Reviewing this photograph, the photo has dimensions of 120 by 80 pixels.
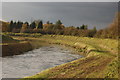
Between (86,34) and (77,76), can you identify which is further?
(86,34)

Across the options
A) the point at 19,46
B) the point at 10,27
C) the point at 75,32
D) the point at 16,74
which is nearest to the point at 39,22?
the point at 10,27

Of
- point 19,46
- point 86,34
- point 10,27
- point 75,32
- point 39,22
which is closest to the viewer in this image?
point 19,46

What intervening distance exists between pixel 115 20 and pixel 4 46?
25822mm

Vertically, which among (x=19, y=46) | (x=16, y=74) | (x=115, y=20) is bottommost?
(x=16, y=74)

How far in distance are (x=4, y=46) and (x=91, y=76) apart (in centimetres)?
2112

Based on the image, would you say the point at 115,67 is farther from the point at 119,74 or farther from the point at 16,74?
the point at 16,74

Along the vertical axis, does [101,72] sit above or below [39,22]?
below

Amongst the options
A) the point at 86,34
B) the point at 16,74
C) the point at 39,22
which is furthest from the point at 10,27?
the point at 16,74

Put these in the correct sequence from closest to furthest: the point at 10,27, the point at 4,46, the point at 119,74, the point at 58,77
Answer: the point at 58,77 < the point at 119,74 < the point at 4,46 < the point at 10,27

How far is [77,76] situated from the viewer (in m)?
16.7

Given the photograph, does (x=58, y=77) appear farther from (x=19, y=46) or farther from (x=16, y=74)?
(x=19, y=46)

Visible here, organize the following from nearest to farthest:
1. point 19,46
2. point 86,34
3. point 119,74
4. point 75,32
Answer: point 119,74, point 19,46, point 86,34, point 75,32

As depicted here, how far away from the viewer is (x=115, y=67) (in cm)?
1978

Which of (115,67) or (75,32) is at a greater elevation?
(75,32)
